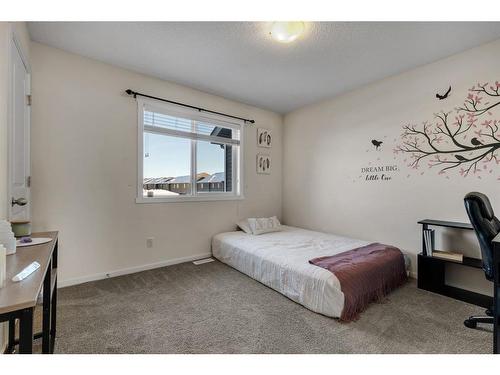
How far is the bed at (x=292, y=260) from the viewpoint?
2014 millimetres

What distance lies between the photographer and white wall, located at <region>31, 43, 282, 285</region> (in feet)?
7.96

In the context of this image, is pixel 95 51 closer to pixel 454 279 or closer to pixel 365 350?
pixel 365 350

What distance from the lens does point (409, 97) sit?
2842 millimetres

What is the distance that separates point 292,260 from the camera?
2.44 metres

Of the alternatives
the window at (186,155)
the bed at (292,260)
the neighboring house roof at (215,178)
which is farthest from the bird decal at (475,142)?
the neighboring house roof at (215,178)

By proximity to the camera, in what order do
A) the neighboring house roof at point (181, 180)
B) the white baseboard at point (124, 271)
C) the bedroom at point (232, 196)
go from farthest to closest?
the neighboring house roof at point (181, 180), the white baseboard at point (124, 271), the bedroom at point (232, 196)

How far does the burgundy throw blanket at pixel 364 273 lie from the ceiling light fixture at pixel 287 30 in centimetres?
208

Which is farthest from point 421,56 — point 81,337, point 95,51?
point 81,337

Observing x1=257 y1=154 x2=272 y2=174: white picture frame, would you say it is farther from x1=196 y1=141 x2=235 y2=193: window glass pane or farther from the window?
x1=196 y1=141 x2=235 y2=193: window glass pane

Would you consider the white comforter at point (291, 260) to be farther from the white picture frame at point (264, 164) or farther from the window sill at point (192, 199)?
the white picture frame at point (264, 164)

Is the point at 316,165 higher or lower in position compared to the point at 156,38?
lower

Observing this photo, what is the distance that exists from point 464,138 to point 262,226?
8.51ft

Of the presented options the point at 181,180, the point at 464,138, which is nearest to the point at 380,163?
the point at 464,138

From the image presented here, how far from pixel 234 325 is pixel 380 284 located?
4.82ft
